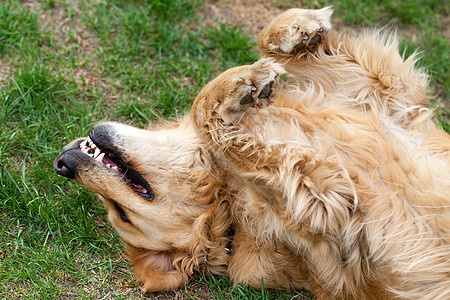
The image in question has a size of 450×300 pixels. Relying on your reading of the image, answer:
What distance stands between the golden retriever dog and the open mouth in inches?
0.4

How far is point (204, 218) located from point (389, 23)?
3372 mm

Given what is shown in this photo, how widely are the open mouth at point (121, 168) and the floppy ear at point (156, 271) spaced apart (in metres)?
0.47

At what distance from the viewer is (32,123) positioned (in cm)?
412

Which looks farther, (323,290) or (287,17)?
(287,17)

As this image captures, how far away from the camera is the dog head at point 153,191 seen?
330 centimetres

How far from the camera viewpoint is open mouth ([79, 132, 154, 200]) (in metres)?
3.31

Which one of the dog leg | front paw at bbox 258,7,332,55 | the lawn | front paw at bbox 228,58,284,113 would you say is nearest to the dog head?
the lawn

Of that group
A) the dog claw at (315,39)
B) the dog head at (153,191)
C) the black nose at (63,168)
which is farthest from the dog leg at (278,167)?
the black nose at (63,168)

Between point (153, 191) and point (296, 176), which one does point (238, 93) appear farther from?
point (153, 191)

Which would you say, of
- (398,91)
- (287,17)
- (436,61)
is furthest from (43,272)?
(436,61)

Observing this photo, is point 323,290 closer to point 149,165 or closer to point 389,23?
point 149,165

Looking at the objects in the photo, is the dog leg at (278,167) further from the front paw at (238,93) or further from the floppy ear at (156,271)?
the floppy ear at (156,271)

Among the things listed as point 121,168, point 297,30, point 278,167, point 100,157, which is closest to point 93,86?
point 100,157

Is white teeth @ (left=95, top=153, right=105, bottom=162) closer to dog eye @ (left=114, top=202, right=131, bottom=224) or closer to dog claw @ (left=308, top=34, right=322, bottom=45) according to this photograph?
dog eye @ (left=114, top=202, right=131, bottom=224)
